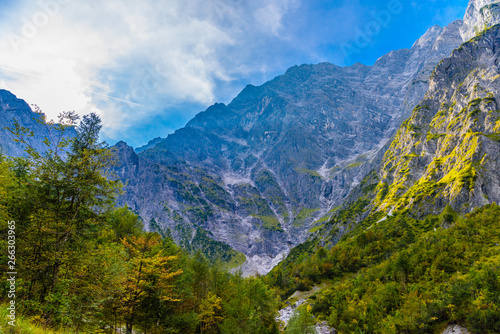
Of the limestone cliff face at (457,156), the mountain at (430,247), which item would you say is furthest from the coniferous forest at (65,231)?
the limestone cliff face at (457,156)

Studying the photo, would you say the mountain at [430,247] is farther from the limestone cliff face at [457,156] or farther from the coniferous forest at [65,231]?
the coniferous forest at [65,231]

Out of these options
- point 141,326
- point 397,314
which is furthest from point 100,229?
point 397,314

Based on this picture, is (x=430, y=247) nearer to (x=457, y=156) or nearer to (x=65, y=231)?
(x=65, y=231)

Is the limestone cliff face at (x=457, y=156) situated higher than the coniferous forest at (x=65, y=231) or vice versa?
the limestone cliff face at (x=457, y=156)

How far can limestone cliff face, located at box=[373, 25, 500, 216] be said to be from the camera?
10012 centimetres

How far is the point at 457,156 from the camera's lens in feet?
412

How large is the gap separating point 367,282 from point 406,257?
11232 millimetres

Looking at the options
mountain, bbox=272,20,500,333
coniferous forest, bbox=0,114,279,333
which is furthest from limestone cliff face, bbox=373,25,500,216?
coniferous forest, bbox=0,114,279,333

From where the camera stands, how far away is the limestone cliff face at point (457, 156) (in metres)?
100

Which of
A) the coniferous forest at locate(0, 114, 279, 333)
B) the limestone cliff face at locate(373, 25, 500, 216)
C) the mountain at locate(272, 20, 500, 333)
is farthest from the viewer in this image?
the limestone cliff face at locate(373, 25, 500, 216)

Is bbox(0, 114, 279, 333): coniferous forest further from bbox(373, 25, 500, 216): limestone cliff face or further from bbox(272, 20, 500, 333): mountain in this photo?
bbox(373, 25, 500, 216): limestone cliff face

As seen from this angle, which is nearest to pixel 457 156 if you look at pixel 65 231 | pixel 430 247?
pixel 430 247

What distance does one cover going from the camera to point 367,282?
5606cm

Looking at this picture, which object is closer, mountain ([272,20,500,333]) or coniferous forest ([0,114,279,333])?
coniferous forest ([0,114,279,333])
